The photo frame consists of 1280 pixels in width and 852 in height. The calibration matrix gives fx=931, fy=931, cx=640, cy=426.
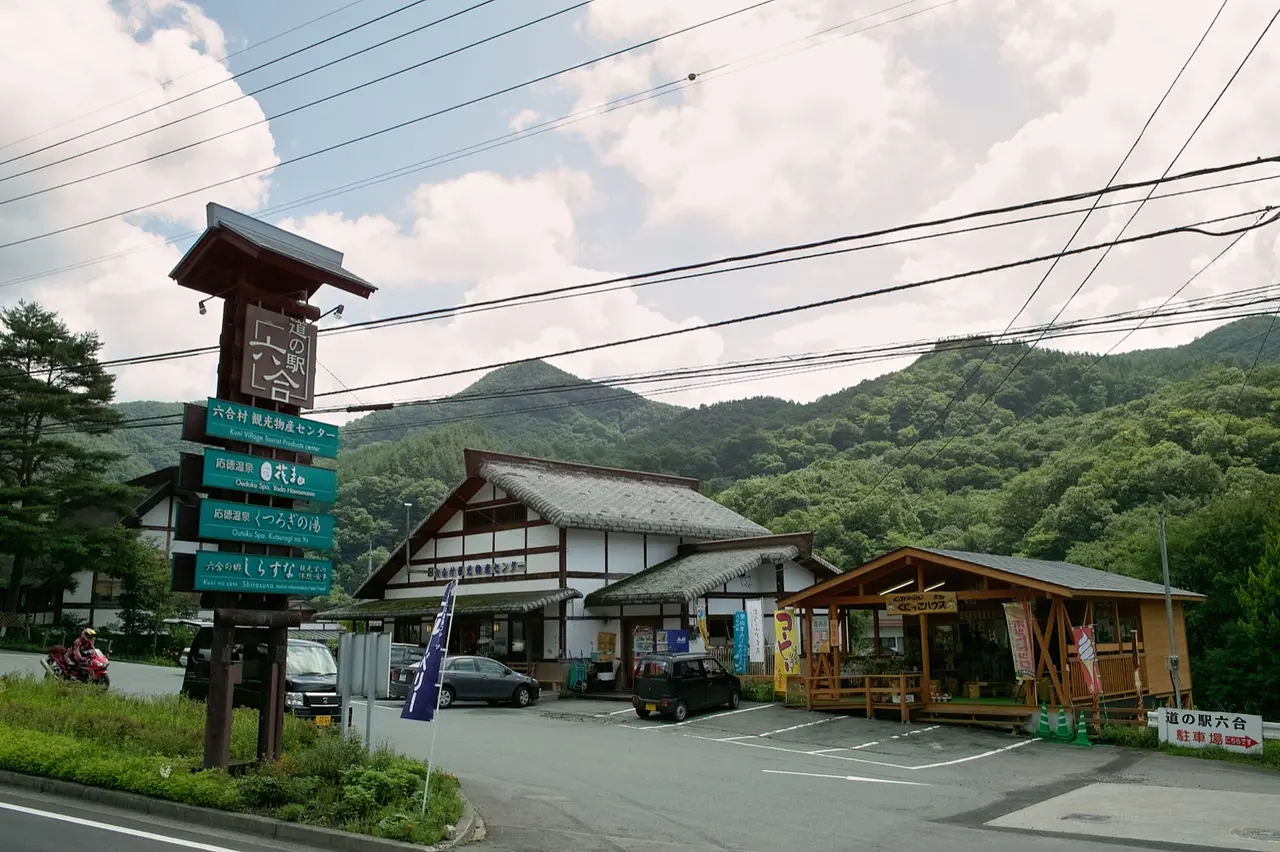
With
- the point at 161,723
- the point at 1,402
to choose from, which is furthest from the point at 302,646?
the point at 1,402

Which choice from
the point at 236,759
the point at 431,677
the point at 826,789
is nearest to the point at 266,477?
the point at 236,759

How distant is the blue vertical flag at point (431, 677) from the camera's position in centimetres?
905

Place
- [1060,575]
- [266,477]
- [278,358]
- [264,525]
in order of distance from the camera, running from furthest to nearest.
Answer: [1060,575], [278,358], [266,477], [264,525]

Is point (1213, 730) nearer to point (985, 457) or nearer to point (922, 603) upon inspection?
point (922, 603)

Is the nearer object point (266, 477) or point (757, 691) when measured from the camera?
point (266, 477)

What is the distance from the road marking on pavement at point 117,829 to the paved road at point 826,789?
39 centimetres

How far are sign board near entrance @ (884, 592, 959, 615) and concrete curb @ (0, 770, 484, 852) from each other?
1280 centimetres

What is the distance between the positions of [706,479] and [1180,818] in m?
66.8

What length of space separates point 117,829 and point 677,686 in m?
14.6

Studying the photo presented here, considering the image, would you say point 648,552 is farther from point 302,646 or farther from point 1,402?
point 1,402

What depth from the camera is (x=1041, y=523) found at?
48438 millimetres

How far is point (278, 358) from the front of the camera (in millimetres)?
11375

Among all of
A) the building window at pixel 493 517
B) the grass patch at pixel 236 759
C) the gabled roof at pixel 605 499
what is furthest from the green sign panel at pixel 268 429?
the building window at pixel 493 517

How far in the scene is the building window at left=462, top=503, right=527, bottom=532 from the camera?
31.5m
